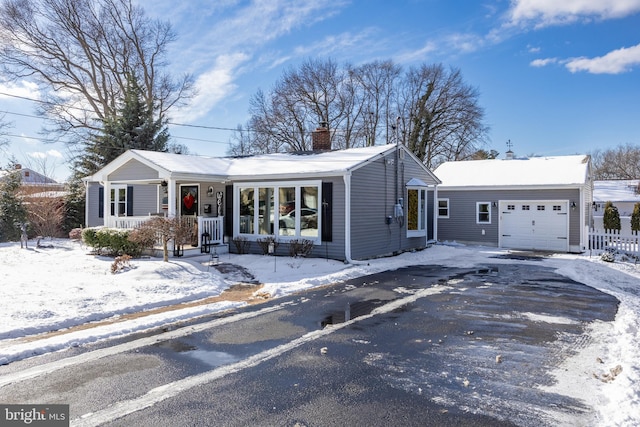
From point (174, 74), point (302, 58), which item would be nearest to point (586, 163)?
point (302, 58)

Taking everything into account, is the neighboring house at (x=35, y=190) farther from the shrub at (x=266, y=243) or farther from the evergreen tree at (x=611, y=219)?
the evergreen tree at (x=611, y=219)

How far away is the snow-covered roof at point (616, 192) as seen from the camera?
90.4 feet

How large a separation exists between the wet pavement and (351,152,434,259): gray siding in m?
5.52

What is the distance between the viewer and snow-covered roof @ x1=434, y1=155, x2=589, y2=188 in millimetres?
17969

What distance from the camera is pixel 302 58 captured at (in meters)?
34.9

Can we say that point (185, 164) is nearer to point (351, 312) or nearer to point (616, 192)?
point (351, 312)

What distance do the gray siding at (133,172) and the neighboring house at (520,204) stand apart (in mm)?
13178

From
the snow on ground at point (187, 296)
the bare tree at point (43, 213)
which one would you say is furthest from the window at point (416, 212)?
the bare tree at point (43, 213)

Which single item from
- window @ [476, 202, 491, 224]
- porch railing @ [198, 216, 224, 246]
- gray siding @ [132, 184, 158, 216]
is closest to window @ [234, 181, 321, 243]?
porch railing @ [198, 216, 224, 246]

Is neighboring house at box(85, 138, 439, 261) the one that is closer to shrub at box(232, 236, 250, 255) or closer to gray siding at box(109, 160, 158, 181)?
gray siding at box(109, 160, 158, 181)

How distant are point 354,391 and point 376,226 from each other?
10423 millimetres

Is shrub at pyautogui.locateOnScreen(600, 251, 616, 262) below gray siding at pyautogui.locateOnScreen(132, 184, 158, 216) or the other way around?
below

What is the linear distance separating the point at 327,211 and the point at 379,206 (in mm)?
2438

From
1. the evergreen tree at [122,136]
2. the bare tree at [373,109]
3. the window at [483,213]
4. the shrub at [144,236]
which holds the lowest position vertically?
the shrub at [144,236]
